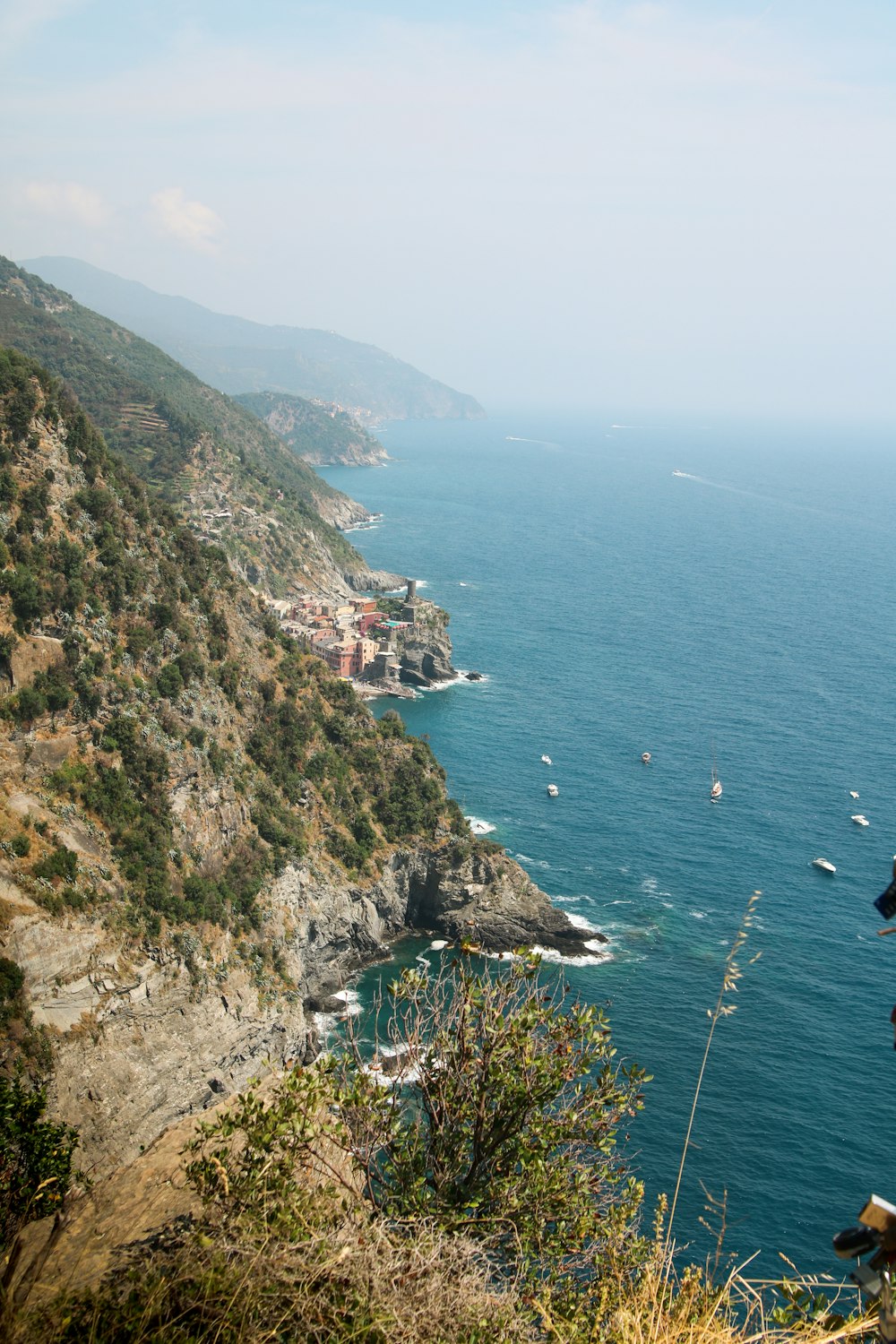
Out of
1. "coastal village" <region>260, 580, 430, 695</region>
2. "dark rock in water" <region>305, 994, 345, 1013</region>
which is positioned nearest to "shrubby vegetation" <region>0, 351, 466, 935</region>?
"dark rock in water" <region>305, 994, 345, 1013</region>

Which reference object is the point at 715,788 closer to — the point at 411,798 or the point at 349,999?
the point at 411,798

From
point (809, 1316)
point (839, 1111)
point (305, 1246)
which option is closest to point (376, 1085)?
point (305, 1246)

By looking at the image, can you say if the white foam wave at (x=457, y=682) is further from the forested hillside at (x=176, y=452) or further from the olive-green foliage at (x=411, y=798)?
the olive-green foliage at (x=411, y=798)

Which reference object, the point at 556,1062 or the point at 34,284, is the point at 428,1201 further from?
the point at 34,284

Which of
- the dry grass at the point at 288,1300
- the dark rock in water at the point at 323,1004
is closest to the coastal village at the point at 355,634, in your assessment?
the dark rock in water at the point at 323,1004

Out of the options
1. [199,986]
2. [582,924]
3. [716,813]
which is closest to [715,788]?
[716,813]

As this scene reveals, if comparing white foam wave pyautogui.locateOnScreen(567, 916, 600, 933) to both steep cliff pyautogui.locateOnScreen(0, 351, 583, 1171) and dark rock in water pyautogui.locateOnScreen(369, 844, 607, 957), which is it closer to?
dark rock in water pyautogui.locateOnScreen(369, 844, 607, 957)
